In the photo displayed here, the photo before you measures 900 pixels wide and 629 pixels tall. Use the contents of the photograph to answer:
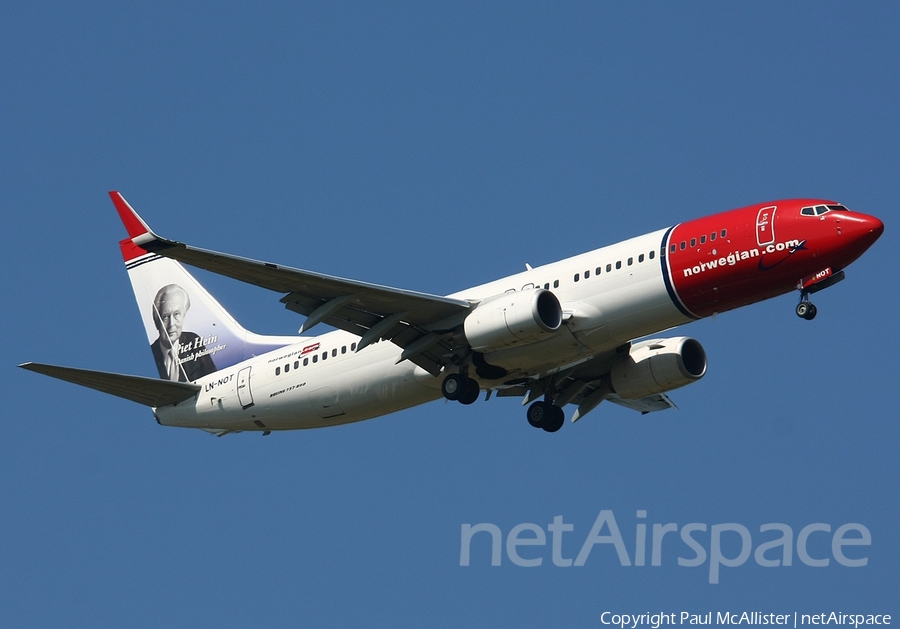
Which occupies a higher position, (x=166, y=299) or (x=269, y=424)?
(x=166, y=299)

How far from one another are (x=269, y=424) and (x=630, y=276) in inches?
506

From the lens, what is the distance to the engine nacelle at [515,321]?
117 ft

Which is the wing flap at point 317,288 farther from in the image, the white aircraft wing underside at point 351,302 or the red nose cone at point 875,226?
the red nose cone at point 875,226

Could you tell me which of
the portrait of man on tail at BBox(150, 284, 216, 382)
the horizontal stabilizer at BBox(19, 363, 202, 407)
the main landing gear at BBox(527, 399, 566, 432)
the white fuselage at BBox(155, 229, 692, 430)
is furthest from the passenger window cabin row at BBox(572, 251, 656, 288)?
the portrait of man on tail at BBox(150, 284, 216, 382)

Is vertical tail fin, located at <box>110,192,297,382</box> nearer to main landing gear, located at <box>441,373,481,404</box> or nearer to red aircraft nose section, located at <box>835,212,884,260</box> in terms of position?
main landing gear, located at <box>441,373,481,404</box>

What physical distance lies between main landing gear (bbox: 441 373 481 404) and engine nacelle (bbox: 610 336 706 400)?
548 cm

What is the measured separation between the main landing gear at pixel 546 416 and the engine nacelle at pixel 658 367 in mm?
1965

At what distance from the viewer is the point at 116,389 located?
41062 millimetres

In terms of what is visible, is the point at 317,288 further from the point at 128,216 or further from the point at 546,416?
the point at 128,216

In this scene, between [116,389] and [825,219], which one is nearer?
[825,219]

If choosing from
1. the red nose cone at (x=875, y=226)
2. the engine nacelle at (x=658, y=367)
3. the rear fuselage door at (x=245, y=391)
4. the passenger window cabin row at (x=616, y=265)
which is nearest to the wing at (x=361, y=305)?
the passenger window cabin row at (x=616, y=265)

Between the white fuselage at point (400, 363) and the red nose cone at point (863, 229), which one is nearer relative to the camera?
the red nose cone at point (863, 229)

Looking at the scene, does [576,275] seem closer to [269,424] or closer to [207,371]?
[269,424]

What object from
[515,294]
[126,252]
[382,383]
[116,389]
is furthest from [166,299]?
[515,294]
